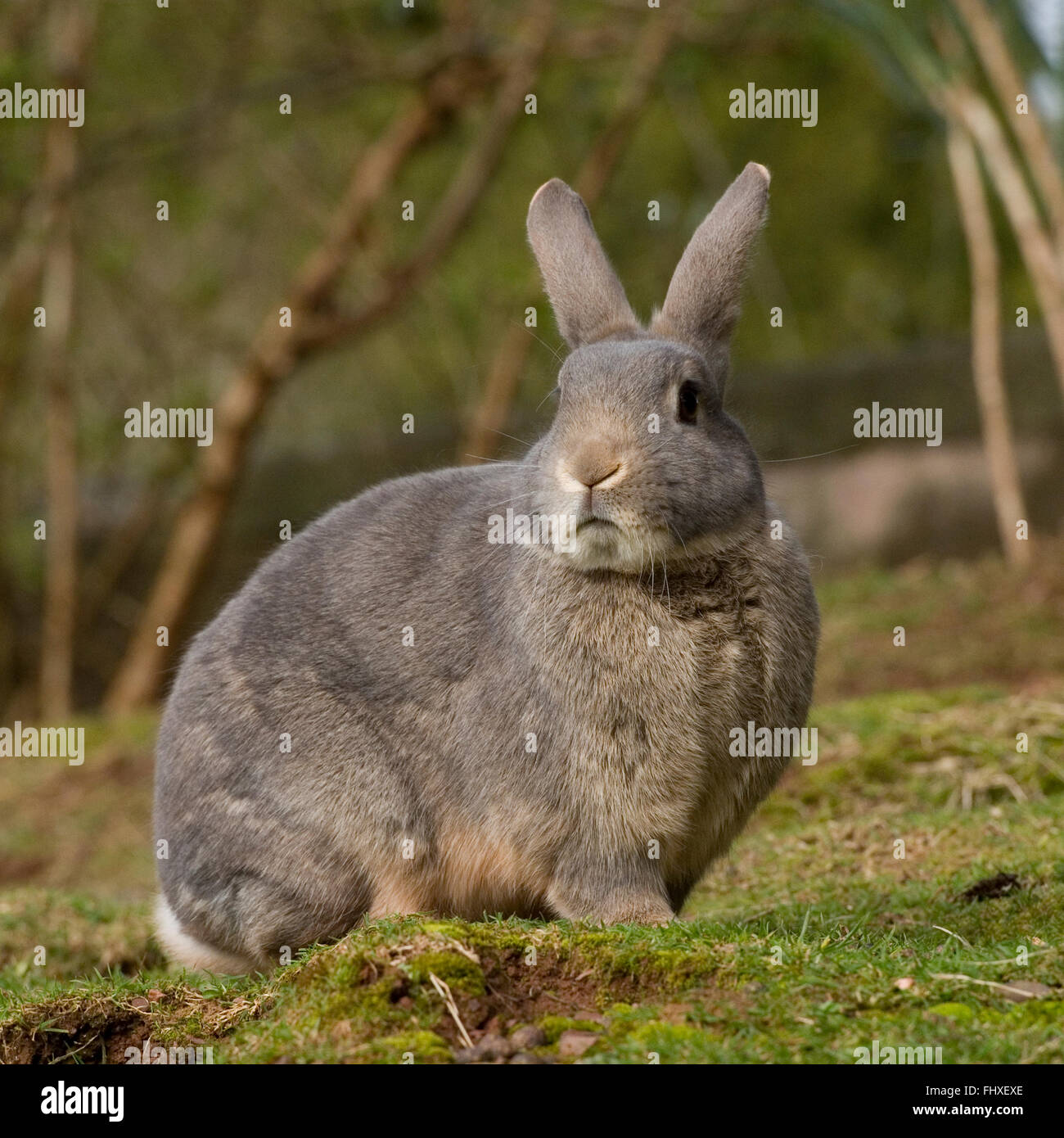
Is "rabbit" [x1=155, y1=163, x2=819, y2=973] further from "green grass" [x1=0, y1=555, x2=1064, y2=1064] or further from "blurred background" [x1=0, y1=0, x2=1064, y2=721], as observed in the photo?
"blurred background" [x1=0, y1=0, x2=1064, y2=721]

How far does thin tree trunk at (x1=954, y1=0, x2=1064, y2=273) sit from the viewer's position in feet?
35.5

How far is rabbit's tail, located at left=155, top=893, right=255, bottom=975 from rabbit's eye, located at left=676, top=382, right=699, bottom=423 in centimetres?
255

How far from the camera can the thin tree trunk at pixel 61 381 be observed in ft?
50.0

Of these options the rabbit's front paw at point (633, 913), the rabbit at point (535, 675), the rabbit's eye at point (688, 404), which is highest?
the rabbit's eye at point (688, 404)

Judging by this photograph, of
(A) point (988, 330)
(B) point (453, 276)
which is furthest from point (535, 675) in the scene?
(B) point (453, 276)

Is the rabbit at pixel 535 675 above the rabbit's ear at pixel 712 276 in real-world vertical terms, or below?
below

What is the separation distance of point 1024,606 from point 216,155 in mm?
9757

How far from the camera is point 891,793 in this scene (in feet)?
25.6

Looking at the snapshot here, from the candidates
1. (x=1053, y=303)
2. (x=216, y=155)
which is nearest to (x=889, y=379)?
(x=1053, y=303)

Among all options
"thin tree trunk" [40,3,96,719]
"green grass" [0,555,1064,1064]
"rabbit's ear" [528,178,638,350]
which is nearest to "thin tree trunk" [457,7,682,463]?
"thin tree trunk" [40,3,96,719]

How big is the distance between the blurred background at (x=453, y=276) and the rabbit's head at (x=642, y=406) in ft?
19.4

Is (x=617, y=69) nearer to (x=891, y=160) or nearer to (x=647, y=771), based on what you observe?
(x=891, y=160)

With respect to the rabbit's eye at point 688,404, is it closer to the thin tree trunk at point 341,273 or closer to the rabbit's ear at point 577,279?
the rabbit's ear at point 577,279

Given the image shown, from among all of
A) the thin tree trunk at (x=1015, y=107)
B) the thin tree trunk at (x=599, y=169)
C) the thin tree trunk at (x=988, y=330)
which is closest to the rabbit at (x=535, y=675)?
the thin tree trunk at (x=1015, y=107)
